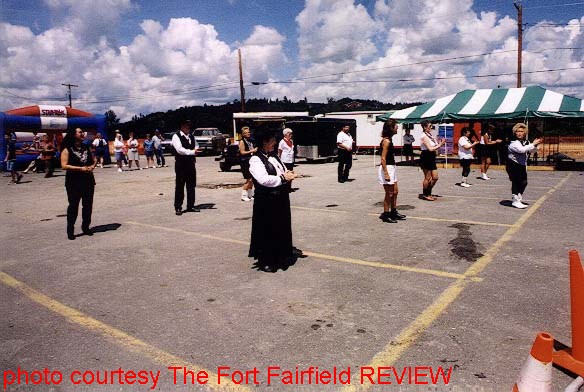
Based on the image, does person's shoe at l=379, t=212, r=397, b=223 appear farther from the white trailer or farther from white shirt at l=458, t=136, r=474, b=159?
the white trailer

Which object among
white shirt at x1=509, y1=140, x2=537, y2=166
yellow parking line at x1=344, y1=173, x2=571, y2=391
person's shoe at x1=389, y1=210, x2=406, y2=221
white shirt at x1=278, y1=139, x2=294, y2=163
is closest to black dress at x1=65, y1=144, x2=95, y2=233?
white shirt at x1=278, y1=139, x2=294, y2=163

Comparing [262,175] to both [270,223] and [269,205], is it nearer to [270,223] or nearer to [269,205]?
[269,205]

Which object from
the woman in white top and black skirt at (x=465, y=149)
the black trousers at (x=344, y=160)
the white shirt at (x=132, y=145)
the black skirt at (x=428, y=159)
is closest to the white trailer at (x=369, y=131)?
the white shirt at (x=132, y=145)

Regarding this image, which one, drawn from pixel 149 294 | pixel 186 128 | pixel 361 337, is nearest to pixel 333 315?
pixel 361 337

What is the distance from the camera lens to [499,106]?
1788cm

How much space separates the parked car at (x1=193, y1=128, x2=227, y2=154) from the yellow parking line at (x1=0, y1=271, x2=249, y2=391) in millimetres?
28429

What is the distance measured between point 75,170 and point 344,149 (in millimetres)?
8715

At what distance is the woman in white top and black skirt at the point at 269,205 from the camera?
15.9 feet

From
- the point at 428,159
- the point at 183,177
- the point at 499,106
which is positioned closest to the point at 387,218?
the point at 428,159

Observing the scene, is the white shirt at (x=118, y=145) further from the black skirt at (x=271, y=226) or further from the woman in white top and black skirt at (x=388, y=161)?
the black skirt at (x=271, y=226)

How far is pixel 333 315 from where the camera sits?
12.7ft

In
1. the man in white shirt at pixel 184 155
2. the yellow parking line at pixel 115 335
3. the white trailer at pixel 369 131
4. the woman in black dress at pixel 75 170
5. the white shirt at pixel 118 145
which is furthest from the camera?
the white trailer at pixel 369 131

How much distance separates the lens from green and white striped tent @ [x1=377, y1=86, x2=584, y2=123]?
16.4m

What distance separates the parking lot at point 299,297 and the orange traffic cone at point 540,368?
0.82 ft
